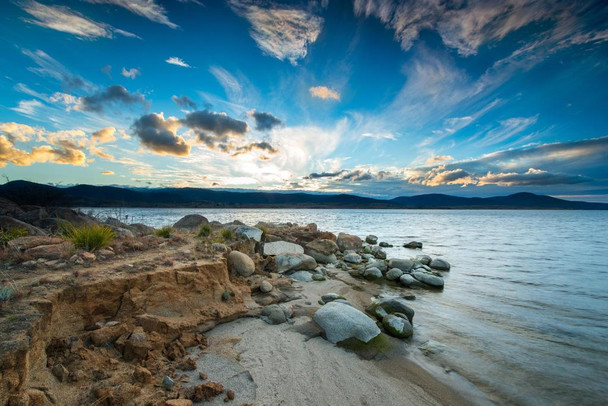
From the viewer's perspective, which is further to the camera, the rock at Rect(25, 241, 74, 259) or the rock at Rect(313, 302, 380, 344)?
the rock at Rect(25, 241, 74, 259)

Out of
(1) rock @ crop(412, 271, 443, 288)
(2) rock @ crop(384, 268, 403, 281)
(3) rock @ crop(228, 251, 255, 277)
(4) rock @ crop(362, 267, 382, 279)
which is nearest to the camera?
(3) rock @ crop(228, 251, 255, 277)

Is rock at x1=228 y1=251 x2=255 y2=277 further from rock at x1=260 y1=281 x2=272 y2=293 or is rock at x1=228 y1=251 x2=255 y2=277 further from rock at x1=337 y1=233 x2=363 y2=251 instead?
rock at x1=337 y1=233 x2=363 y2=251

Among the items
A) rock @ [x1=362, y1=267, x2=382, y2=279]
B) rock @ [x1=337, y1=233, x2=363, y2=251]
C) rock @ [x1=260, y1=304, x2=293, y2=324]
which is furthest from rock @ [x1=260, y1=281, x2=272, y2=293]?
rock @ [x1=337, y1=233, x2=363, y2=251]

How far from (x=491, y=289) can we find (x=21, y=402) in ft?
44.3

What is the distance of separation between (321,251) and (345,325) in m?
8.89

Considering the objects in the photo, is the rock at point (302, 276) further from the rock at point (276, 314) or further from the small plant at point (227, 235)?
the rock at point (276, 314)

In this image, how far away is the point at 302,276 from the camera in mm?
10766

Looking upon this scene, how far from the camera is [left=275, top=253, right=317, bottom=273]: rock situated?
11.2 m

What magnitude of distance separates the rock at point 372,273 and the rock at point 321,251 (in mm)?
2777

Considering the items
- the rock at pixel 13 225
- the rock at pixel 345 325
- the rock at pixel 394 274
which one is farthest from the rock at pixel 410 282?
the rock at pixel 13 225

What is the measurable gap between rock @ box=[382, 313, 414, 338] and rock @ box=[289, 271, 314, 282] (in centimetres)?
434

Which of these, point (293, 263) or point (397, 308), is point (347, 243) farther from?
point (397, 308)

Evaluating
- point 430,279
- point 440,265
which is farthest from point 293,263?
point 440,265

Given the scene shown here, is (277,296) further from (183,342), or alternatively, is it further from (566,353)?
(566,353)
